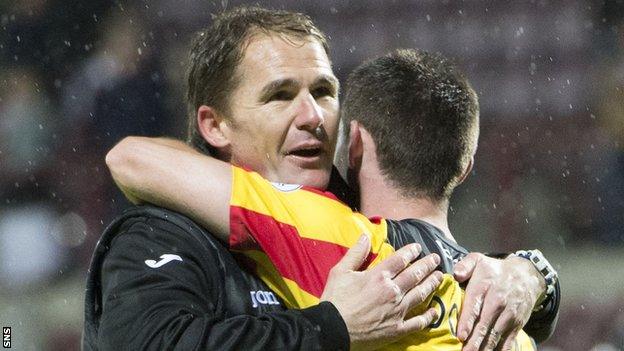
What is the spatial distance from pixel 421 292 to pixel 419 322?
0.21 ft

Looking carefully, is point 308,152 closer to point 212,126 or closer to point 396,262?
point 212,126

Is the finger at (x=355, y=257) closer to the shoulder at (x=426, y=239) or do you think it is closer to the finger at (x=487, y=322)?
the shoulder at (x=426, y=239)

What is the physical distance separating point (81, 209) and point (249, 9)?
134 inches

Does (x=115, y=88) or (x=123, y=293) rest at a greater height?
(x=123, y=293)

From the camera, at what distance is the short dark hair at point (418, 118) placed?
2.75m

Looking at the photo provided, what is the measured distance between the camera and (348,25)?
6.89 metres

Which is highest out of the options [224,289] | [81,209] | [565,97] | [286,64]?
[286,64]

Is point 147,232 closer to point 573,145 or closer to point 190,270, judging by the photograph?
point 190,270

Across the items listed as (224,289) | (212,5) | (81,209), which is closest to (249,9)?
(224,289)

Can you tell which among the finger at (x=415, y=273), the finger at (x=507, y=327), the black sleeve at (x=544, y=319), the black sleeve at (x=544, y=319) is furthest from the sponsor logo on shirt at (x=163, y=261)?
the black sleeve at (x=544, y=319)

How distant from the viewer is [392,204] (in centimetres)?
271

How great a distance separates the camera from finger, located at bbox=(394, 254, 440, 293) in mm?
2293

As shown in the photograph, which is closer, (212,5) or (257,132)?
(257,132)

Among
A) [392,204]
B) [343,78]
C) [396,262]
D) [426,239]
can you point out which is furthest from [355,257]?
[343,78]
